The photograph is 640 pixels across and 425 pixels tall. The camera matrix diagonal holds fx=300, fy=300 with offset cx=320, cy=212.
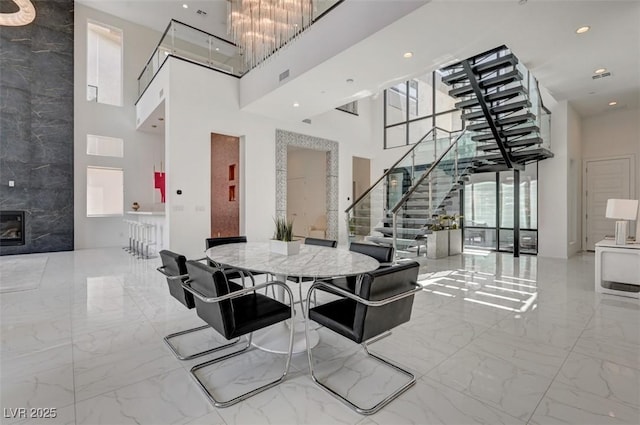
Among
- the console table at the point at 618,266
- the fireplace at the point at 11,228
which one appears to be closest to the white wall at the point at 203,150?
the fireplace at the point at 11,228

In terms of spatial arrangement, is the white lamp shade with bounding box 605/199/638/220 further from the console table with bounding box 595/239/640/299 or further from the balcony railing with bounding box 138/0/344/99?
the balcony railing with bounding box 138/0/344/99

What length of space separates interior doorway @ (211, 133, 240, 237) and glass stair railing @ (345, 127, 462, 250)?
11.5ft

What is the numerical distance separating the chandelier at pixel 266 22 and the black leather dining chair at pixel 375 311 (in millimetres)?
3726

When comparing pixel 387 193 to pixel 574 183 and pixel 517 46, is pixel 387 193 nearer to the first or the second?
pixel 517 46

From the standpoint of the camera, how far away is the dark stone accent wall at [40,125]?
24.0 feet

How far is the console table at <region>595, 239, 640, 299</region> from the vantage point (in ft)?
12.8

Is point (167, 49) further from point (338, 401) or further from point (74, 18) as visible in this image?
point (338, 401)

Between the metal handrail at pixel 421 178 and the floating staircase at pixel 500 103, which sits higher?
the floating staircase at pixel 500 103

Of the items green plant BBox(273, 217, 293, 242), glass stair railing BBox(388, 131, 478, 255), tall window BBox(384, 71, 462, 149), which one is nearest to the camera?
green plant BBox(273, 217, 293, 242)

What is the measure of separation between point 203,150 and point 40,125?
4.66 m

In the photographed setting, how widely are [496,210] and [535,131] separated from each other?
270cm

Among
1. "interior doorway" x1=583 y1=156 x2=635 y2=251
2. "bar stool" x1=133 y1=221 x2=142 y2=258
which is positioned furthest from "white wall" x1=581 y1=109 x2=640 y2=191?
"bar stool" x1=133 y1=221 x2=142 y2=258

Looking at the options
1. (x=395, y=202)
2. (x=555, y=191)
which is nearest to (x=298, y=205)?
(x=395, y=202)

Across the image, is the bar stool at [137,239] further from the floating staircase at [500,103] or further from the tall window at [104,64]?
the floating staircase at [500,103]
